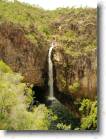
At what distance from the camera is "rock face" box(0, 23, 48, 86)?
2.45 meters

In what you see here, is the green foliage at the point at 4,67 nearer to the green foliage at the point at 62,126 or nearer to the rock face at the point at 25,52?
the rock face at the point at 25,52

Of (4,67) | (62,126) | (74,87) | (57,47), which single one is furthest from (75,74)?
(4,67)

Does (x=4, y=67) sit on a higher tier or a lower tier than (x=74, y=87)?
higher

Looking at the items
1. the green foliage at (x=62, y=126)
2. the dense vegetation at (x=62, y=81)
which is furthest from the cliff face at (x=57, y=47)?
the green foliage at (x=62, y=126)

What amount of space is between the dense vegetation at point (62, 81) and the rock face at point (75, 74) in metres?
0.02

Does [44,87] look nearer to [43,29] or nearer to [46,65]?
[46,65]

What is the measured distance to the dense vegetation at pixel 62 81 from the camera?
2410 mm

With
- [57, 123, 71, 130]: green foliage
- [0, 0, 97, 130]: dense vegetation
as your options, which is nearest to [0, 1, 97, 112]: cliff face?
[0, 0, 97, 130]: dense vegetation

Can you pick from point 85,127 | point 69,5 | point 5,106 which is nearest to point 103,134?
point 85,127

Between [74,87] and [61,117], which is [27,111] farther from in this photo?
[74,87]

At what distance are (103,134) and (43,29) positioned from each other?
692mm

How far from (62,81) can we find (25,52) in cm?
27

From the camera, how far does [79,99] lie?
2414 mm

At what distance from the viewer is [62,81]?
7.98ft
